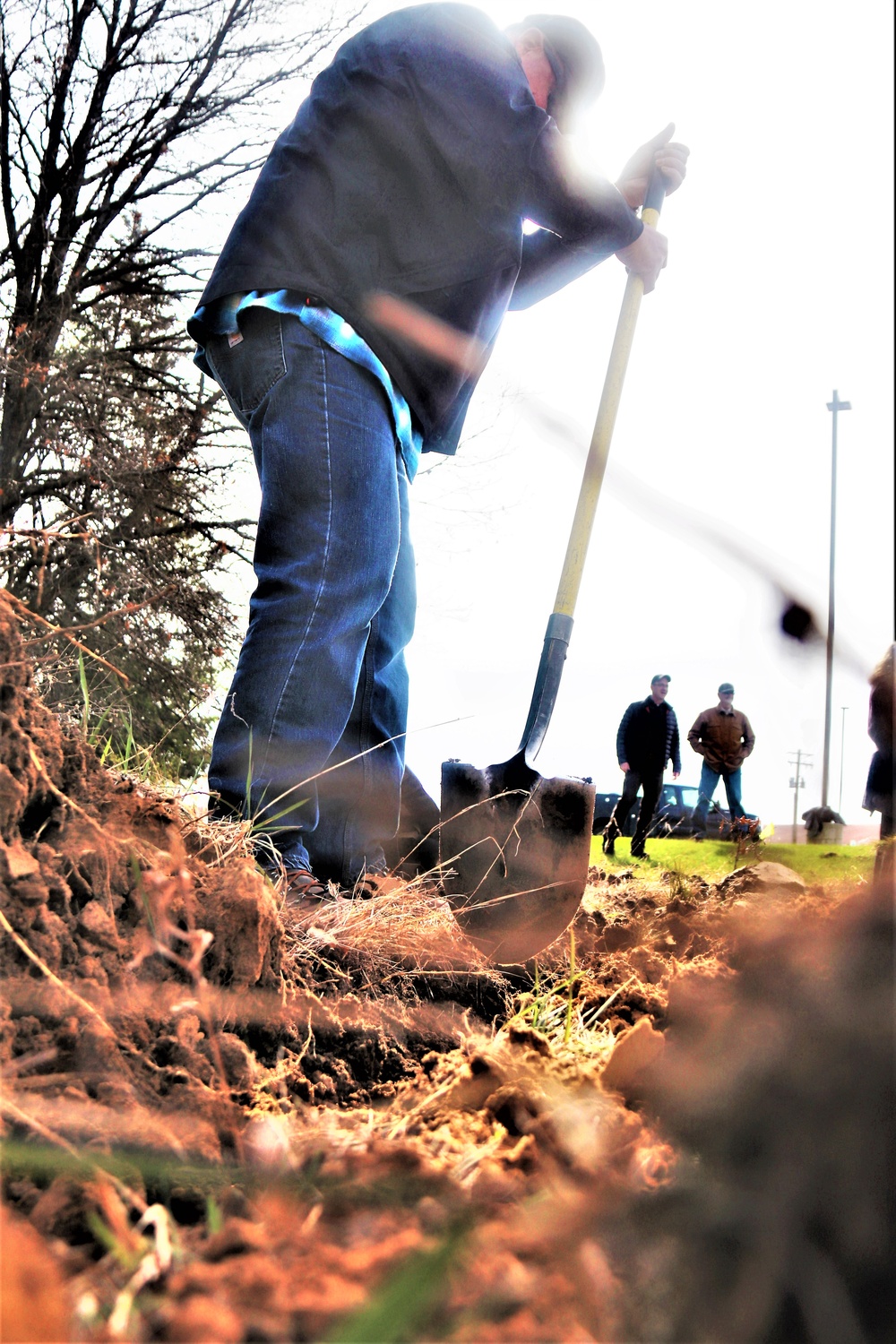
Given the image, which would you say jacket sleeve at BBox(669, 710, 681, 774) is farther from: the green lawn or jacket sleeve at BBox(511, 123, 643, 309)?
jacket sleeve at BBox(511, 123, 643, 309)

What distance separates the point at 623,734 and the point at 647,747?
0.35 meters

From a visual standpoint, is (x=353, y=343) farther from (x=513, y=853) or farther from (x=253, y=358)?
(x=513, y=853)

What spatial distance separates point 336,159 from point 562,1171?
2.26 meters

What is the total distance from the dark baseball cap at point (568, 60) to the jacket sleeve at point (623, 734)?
23.0 ft

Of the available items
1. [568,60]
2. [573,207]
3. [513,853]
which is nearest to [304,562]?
[513,853]

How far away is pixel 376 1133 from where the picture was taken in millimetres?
836

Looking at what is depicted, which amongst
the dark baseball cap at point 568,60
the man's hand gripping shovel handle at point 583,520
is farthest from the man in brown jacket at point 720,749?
the dark baseball cap at point 568,60

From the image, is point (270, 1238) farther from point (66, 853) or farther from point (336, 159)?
point (336, 159)

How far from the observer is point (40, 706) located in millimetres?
1131

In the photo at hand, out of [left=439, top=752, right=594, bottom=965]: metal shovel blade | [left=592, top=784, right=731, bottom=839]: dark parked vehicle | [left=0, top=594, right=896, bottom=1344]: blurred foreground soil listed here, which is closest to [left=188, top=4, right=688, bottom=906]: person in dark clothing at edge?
[left=439, top=752, right=594, bottom=965]: metal shovel blade

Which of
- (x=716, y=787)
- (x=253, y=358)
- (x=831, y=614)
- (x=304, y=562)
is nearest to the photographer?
(x=831, y=614)

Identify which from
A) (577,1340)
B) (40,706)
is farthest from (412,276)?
(577,1340)

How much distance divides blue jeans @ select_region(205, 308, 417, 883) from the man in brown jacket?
6.78m

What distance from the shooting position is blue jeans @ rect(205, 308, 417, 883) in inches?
77.8
